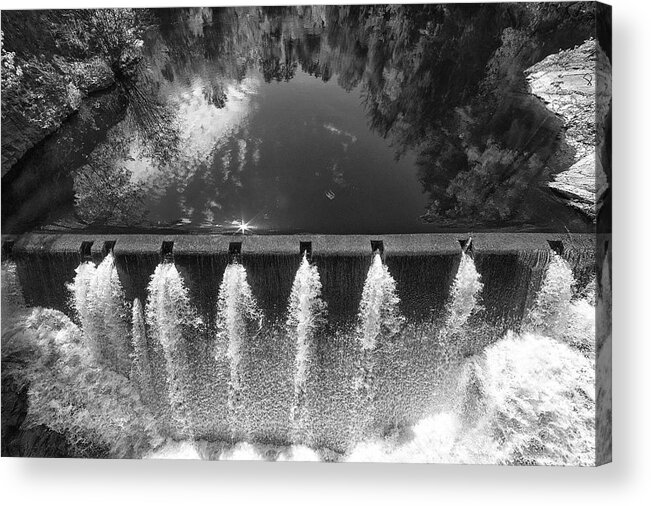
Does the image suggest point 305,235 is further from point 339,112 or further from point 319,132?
point 339,112

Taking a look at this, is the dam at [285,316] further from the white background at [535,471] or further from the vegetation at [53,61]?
the vegetation at [53,61]

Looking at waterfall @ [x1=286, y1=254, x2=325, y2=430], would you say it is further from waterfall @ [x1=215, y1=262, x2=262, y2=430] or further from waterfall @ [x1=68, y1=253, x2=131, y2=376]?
waterfall @ [x1=68, y1=253, x2=131, y2=376]

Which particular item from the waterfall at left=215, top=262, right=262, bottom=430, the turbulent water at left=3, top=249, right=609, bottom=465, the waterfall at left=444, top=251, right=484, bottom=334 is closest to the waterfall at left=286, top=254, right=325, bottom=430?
the turbulent water at left=3, top=249, right=609, bottom=465

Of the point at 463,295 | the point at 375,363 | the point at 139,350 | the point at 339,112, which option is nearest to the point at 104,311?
the point at 139,350

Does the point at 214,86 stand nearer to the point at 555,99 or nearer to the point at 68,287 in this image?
the point at 68,287

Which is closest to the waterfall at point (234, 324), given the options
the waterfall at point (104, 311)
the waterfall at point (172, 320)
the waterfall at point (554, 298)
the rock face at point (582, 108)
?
the waterfall at point (172, 320)
